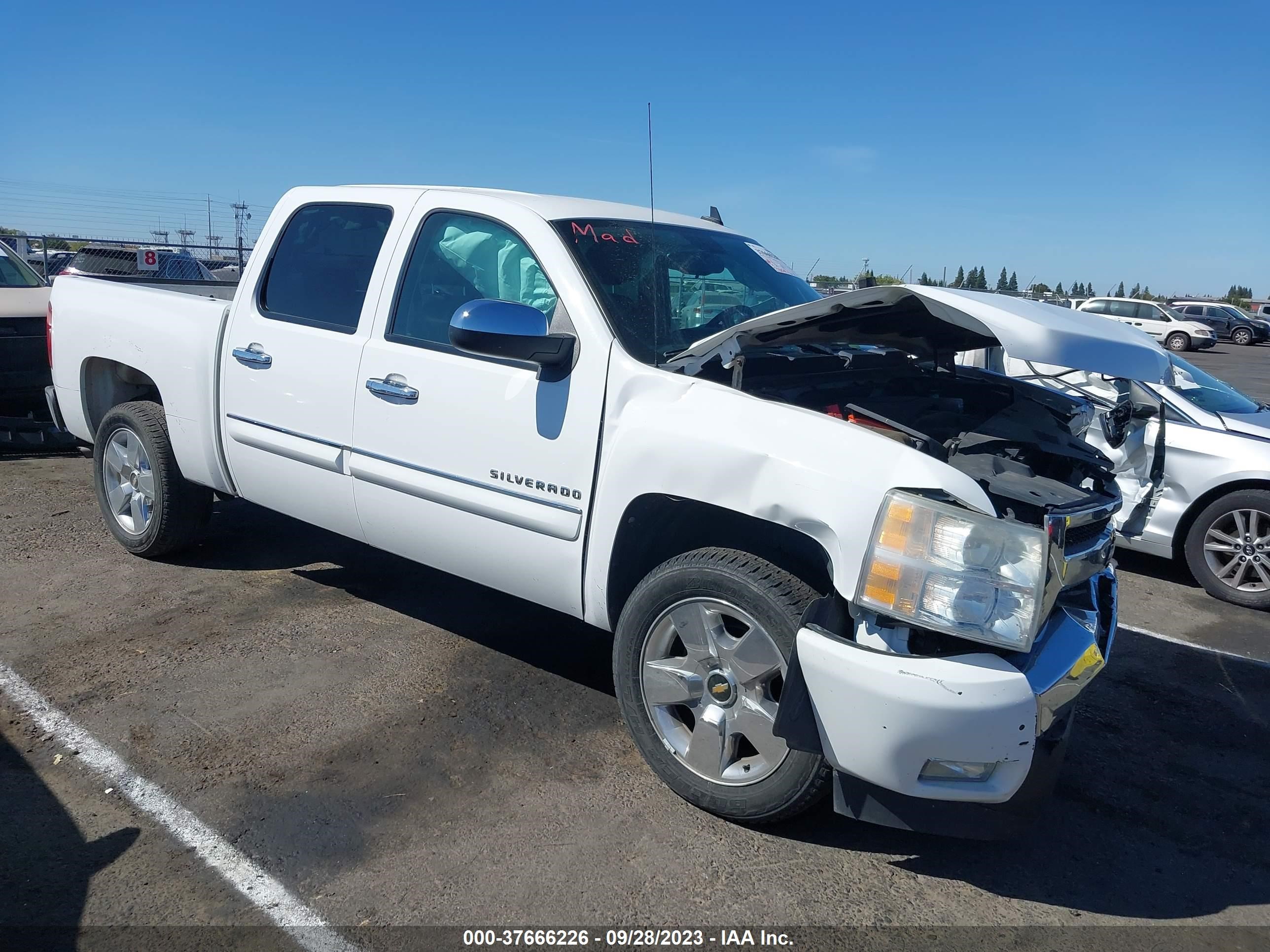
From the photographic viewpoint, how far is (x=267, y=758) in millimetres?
3500

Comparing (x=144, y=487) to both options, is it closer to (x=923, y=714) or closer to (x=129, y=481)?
(x=129, y=481)

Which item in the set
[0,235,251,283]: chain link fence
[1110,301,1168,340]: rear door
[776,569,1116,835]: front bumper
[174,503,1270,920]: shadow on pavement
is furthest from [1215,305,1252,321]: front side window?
[776,569,1116,835]: front bumper

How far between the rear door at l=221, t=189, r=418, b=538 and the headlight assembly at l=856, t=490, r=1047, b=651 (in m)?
2.46

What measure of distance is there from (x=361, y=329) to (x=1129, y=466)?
4.37 metres

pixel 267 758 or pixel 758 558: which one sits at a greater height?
pixel 758 558

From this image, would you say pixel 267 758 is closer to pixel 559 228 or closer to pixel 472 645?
pixel 472 645

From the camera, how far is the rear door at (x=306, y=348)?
4242mm

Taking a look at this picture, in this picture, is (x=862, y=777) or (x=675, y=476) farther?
(x=675, y=476)

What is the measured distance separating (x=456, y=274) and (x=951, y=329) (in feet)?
6.39

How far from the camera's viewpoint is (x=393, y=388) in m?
3.99

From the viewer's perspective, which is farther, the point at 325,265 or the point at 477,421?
the point at 325,265

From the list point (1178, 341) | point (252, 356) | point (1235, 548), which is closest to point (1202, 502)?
point (1235, 548)

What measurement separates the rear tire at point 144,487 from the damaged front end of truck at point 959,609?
3155mm

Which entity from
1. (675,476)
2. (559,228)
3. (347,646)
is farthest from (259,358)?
(675,476)
